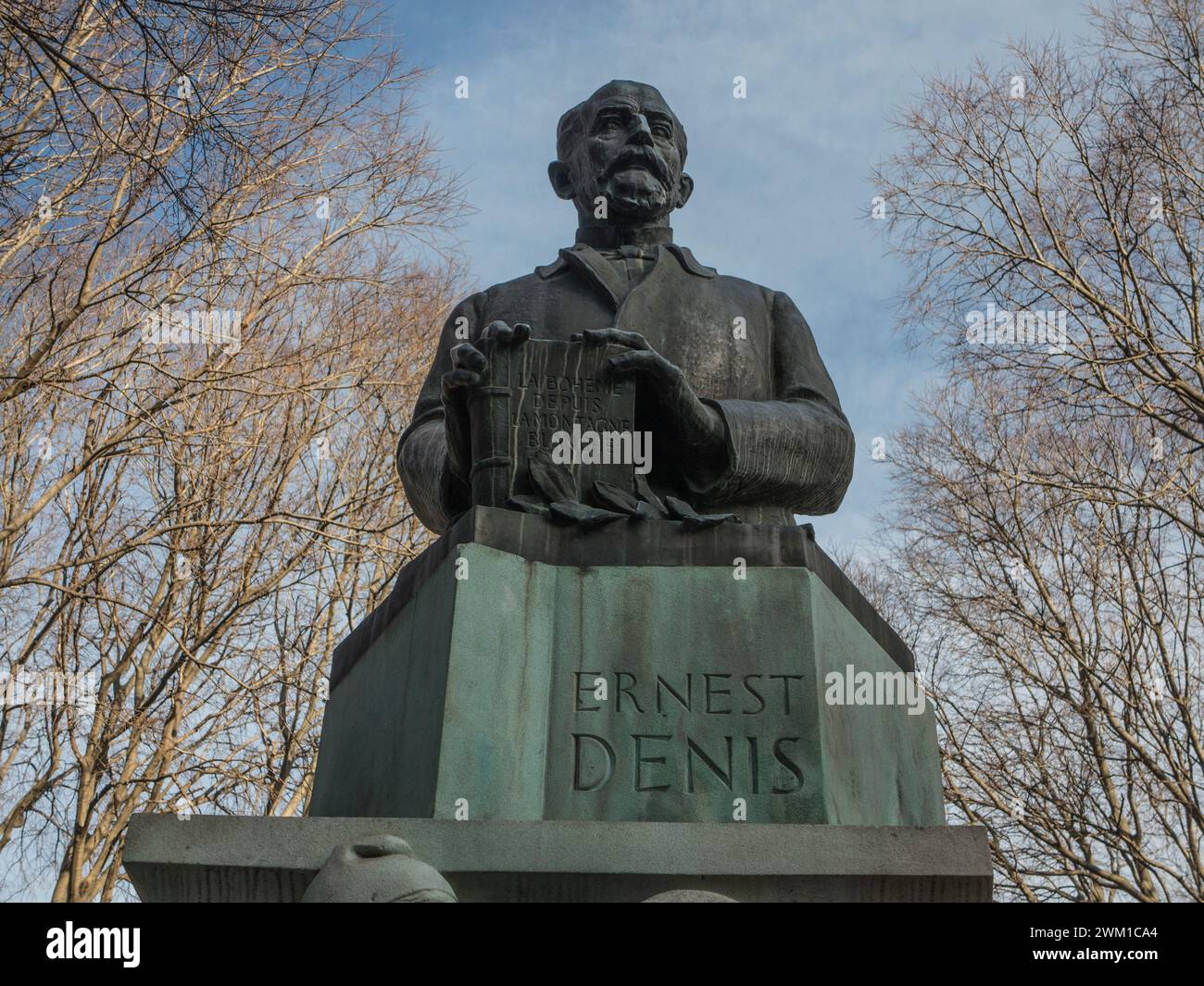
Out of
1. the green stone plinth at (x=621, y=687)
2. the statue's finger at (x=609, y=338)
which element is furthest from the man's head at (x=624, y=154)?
the green stone plinth at (x=621, y=687)

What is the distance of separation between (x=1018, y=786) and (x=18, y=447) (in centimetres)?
1149

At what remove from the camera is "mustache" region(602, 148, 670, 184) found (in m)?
6.76

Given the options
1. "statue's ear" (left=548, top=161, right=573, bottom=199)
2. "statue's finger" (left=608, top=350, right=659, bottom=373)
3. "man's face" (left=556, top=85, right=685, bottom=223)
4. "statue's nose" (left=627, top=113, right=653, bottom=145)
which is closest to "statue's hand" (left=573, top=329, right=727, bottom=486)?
"statue's finger" (left=608, top=350, right=659, bottom=373)

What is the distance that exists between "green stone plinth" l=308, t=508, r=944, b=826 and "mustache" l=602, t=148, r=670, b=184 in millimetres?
2075

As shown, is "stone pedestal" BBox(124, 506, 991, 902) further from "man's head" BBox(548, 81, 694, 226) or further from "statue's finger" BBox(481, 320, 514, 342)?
"man's head" BBox(548, 81, 694, 226)

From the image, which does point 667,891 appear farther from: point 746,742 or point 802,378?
point 802,378

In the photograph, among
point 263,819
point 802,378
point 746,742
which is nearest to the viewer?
point 263,819

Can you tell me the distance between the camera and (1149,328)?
1465cm

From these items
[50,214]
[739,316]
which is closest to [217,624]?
[50,214]

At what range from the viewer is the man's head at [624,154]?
6789 millimetres

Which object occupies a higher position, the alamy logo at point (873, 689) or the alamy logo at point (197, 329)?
the alamy logo at point (197, 329)

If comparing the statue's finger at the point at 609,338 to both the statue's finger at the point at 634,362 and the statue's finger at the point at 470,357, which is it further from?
the statue's finger at the point at 470,357

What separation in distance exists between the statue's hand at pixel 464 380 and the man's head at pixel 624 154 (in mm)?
1424
